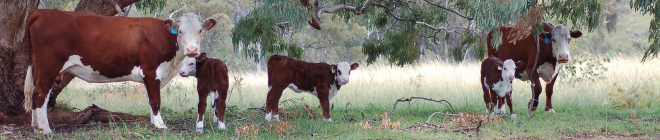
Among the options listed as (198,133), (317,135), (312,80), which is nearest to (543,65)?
(312,80)

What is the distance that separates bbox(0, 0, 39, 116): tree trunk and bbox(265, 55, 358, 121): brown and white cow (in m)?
3.11

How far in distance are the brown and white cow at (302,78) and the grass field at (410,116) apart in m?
0.22

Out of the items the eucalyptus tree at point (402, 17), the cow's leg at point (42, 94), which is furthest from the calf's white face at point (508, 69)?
the cow's leg at point (42, 94)

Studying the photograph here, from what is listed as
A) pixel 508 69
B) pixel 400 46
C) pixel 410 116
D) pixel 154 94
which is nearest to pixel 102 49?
pixel 154 94

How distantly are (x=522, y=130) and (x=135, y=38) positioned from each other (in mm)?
4643

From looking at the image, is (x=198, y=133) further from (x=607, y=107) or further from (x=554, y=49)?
(x=607, y=107)

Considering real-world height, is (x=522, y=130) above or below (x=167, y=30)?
below

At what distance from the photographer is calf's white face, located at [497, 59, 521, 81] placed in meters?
8.20

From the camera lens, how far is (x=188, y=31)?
6.97m

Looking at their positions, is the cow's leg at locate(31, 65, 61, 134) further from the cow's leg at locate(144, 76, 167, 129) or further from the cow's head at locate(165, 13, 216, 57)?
the cow's head at locate(165, 13, 216, 57)

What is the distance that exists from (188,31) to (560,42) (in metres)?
5.67

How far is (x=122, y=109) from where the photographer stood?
11102 millimetres

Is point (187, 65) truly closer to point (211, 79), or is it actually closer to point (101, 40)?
point (211, 79)

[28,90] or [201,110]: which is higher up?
[28,90]
